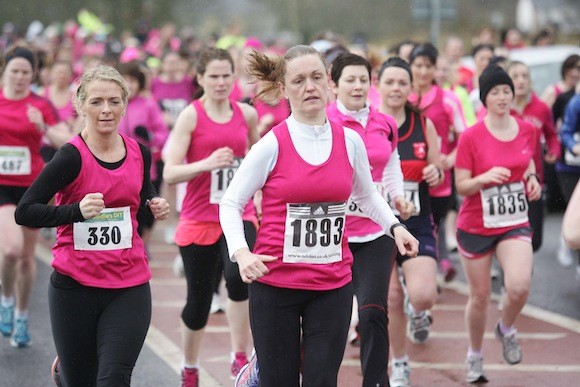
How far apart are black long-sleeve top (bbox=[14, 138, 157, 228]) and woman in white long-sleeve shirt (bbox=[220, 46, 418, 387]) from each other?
0.72m

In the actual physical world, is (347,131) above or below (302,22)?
below

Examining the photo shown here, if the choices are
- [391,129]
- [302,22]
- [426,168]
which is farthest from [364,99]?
[302,22]

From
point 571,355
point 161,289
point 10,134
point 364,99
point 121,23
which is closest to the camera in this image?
point 364,99

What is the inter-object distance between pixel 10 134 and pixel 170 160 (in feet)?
6.71

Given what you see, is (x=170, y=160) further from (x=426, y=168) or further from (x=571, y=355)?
(x=571, y=355)

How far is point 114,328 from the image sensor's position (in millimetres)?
5035

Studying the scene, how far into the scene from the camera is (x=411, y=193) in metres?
7.11

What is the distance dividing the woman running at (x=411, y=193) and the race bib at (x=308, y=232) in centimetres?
192

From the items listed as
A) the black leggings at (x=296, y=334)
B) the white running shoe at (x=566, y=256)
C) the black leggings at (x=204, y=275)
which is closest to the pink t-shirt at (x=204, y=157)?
the black leggings at (x=204, y=275)

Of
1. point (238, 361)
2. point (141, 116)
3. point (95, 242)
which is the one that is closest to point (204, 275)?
point (238, 361)

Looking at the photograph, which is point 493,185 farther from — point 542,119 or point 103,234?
point 542,119

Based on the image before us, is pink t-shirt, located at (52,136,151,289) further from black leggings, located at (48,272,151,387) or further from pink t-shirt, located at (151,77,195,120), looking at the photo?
pink t-shirt, located at (151,77,195,120)

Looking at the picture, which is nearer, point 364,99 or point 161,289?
point 364,99

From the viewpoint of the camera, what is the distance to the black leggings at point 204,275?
679 centimetres
